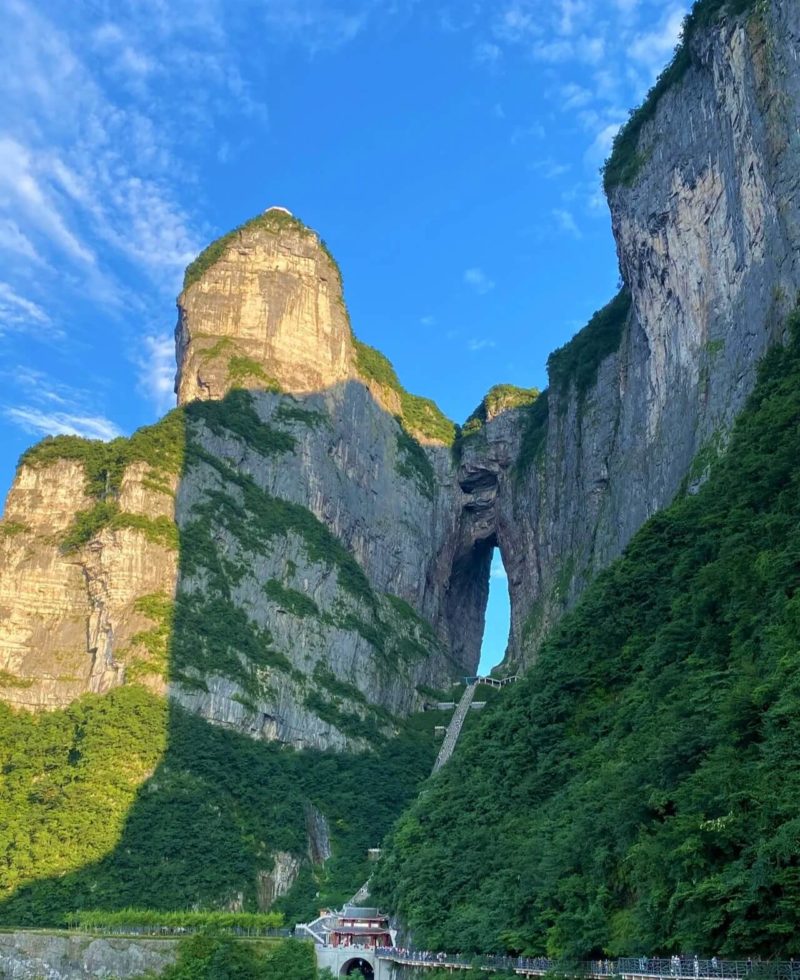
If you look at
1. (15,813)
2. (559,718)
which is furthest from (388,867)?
(15,813)

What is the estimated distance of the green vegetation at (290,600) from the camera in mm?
83000

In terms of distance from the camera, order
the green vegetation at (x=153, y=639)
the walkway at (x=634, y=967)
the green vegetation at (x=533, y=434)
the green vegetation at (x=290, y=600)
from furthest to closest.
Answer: the green vegetation at (x=533, y=434) → the green vegetation at (x=290, y=600) → the green vegetation at (x=153, y=639) → the walkway at (x=634, y=967)

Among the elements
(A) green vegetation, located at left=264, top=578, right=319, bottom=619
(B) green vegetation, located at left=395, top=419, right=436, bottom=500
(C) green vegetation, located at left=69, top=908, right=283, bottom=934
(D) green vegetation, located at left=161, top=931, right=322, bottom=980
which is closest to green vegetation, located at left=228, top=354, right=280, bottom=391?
(B) green vegetation, located at left=395, top=419, right=436, bottom=500

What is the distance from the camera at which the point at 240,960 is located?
44875 millimetres

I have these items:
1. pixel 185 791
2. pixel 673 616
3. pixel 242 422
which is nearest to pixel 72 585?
pixel 185 791

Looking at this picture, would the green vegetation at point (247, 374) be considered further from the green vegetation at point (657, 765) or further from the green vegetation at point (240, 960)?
the green vegetation at point (240, 960)

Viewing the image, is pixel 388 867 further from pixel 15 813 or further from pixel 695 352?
pixel 695 352

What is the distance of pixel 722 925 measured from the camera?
2247 cm

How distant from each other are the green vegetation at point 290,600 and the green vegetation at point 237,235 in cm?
3129

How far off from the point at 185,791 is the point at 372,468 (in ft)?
139

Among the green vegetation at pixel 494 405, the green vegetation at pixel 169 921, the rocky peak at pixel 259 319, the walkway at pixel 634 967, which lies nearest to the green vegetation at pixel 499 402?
the green vegetation at pixel 494 405

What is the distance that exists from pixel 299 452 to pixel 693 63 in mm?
45685

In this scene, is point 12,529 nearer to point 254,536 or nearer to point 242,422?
point 254,536

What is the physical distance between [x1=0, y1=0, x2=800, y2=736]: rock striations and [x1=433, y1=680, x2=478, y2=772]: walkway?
467cm
